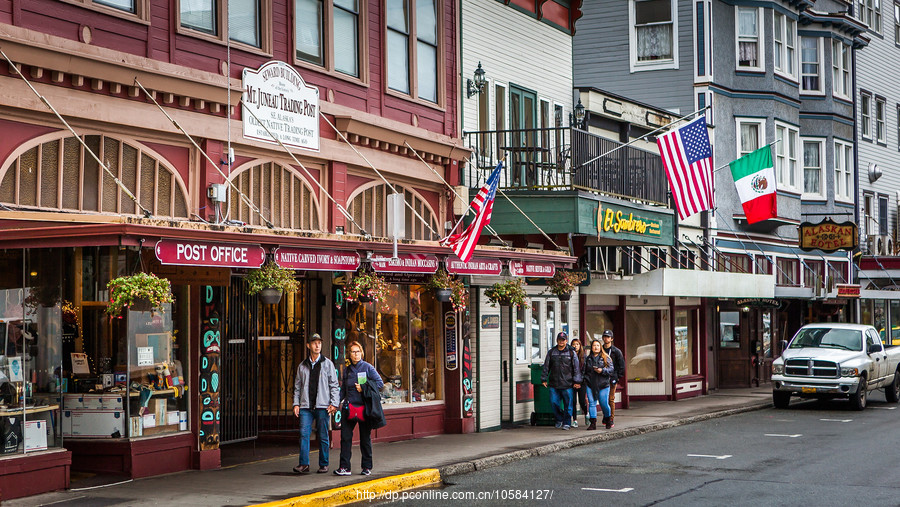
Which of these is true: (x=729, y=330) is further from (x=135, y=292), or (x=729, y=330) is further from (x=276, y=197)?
(x=135, y=292)

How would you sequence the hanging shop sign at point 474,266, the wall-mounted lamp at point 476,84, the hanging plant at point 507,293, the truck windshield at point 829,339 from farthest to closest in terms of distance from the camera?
the truck windshield at point 829,339 → the wall-mounted lamp at point 476,84 → the hanging plant at point 507,293 → the hanging shop sign at point 474,266

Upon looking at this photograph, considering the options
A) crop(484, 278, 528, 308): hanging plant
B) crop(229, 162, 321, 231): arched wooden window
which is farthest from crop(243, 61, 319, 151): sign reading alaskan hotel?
crop(484, 278, 528, 308): hanging plant

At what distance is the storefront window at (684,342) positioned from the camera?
27.4 m

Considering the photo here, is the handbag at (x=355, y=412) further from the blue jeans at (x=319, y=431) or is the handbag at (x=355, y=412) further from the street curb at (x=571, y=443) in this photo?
the street curb at (x=571, y=443)

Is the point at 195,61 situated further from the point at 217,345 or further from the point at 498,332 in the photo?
the point at 498,332

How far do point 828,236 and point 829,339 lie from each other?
8602mm

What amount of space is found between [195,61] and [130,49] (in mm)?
1128

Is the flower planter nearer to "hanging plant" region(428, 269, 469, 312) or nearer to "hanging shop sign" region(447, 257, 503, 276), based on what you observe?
"hanging shop sign" region(447, 257, 503, 276)

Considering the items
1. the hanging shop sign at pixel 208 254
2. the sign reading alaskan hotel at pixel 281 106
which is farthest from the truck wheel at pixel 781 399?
the hanging shop sign at pixel 208 254

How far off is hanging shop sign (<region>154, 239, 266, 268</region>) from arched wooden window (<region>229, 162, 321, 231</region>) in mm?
2407

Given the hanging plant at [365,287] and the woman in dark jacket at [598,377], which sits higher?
the hanging plant at [365,287]

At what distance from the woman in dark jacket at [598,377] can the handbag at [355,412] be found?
7.20 m

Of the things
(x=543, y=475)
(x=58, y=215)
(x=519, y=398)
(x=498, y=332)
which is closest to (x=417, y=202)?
(x=498, y=332)

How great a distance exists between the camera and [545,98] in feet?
72.3
